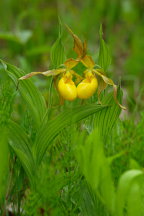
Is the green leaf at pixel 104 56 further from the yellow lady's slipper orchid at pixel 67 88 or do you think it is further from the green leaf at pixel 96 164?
the green leaf at pixel 96 164

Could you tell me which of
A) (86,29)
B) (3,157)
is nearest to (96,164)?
(3,157)

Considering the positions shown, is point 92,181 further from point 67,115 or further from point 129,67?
point 129,67

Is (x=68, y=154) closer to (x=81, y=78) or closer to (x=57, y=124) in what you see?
(x=57, y=124)

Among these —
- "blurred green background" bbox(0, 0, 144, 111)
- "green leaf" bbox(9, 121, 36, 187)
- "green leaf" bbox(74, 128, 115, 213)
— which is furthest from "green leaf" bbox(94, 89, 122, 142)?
"blurred green background" bbox(0, 0, 144, 111)

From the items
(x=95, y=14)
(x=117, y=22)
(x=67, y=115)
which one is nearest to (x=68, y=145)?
(x=67, y=115)

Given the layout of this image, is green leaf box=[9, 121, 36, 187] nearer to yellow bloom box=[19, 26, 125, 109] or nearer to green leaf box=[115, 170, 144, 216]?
yellow bloom box=[19, 26, 125, 109]

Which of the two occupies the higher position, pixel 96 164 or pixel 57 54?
pixel 57 54
